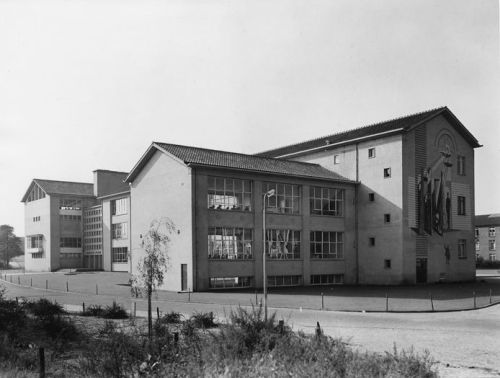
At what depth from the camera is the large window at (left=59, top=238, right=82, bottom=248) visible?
71.4 meters

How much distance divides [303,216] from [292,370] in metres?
32.8

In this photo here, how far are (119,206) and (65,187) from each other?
14.8 metres

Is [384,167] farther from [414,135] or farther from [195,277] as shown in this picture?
[195,277]

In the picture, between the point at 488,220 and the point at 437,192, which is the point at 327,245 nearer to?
the point at 437,192

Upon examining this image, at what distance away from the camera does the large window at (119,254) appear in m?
62.0

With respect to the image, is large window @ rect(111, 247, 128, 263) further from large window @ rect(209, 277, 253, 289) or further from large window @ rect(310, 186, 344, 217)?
large window @ rect(310, 186, 344, 217)

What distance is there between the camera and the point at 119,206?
63.5 metres

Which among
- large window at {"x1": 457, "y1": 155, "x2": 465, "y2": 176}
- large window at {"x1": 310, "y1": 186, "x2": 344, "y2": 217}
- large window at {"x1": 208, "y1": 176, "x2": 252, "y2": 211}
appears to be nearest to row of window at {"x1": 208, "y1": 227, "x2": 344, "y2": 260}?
large window at {"x1": 208, "y1": 176, "x2": 252, "y2": 211}

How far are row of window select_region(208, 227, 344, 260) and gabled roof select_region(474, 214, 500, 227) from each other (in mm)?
58347

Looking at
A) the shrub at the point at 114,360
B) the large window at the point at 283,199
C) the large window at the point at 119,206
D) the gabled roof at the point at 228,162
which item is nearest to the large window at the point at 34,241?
the large window at the point at 119,206

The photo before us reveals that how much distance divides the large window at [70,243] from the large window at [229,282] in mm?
42552

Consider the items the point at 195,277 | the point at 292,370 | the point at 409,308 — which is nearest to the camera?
the point at 292,370

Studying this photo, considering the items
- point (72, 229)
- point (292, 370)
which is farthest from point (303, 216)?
point (72, 229)

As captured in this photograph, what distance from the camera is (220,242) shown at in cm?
3653
